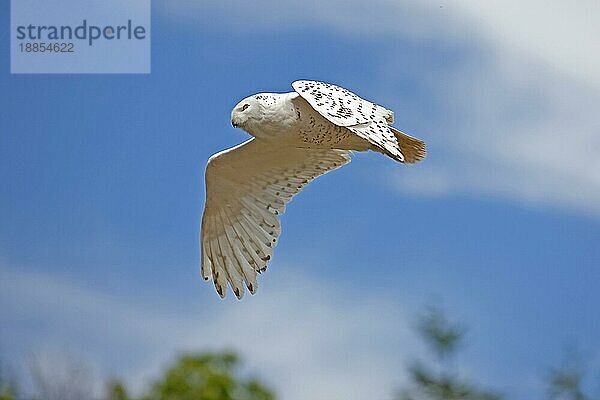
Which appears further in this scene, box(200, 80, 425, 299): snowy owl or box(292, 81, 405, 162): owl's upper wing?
box(200, 80, 425, 299): snowy owl

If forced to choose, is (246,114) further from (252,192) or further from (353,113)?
(252,192)

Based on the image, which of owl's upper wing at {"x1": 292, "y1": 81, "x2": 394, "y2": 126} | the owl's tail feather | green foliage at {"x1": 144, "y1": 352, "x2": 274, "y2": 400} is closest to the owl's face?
owl's upper wing at {"x1": 292, "y1": 81, "x2": 394, "y2": 126}

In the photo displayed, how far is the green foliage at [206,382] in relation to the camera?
12.0ft

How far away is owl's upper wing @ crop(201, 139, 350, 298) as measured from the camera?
2.83 metres

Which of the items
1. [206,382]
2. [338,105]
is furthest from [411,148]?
[206,382]

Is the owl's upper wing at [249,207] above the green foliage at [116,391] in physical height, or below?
above

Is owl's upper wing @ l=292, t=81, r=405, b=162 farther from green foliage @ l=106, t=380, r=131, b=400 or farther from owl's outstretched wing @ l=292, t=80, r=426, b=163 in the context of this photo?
green foliage @ l=106, t=380, r=131, b=400

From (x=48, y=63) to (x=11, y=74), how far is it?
12 centimetres

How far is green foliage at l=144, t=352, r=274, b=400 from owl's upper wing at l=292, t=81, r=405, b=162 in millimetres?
1401

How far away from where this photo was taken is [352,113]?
2.33 m

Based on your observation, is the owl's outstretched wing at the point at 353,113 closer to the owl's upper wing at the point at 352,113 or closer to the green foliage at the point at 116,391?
the owl's upper wing at the point at 352,113

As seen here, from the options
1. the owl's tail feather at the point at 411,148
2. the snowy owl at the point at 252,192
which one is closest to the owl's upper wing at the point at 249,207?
the snowy owl at the point at 252,192

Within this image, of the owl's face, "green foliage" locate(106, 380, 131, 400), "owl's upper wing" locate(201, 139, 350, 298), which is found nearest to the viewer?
the owl's face

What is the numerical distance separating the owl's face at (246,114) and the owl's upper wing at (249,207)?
0.31 meters
